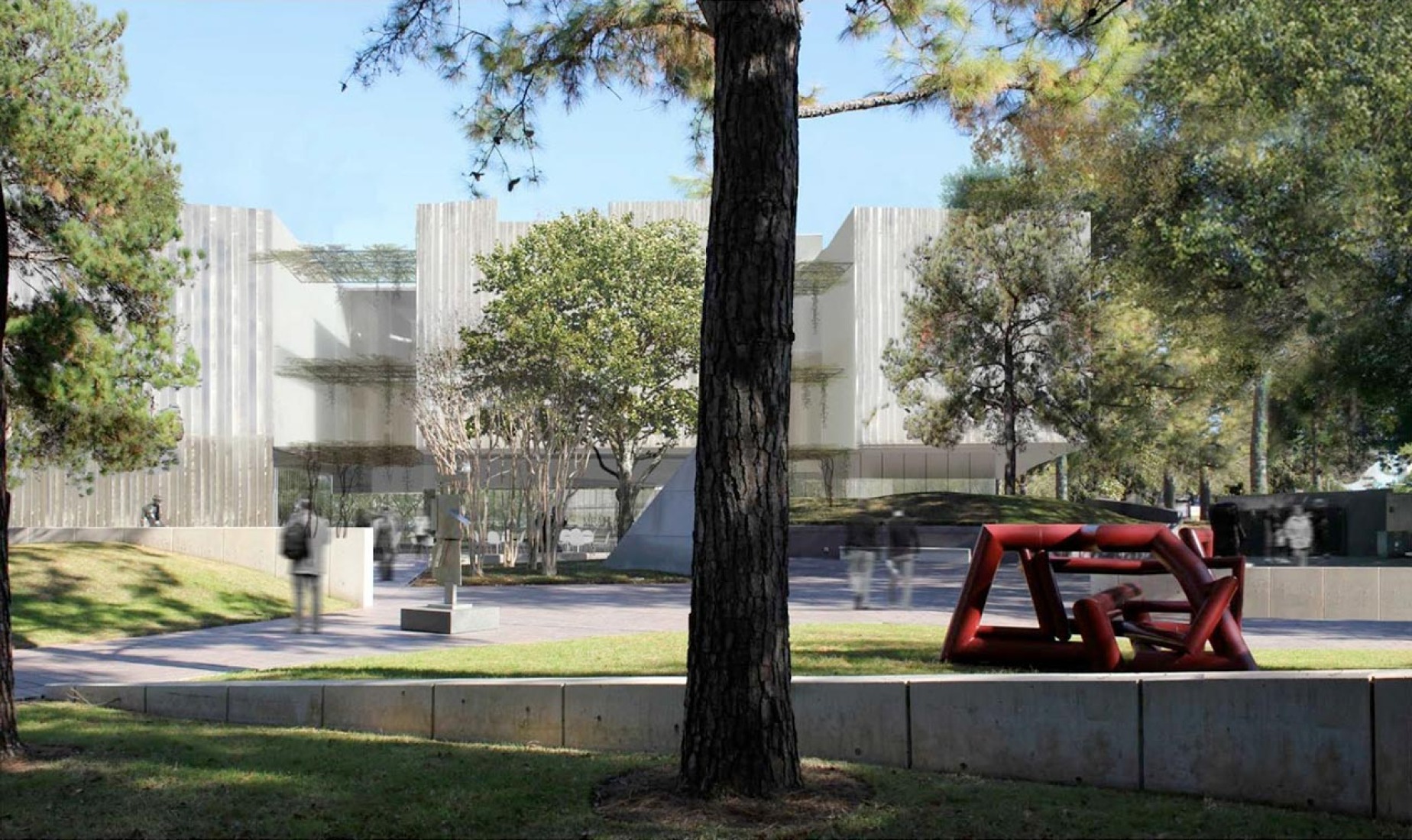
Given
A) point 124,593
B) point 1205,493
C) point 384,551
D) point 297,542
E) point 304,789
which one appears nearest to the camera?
point 304,789

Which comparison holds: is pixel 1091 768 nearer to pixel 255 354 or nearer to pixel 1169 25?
pixel 1169 25

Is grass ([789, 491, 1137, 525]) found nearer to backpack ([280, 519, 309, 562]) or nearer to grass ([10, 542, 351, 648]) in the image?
grass ([10, 542, 351, 648])

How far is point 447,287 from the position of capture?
50.2 metres

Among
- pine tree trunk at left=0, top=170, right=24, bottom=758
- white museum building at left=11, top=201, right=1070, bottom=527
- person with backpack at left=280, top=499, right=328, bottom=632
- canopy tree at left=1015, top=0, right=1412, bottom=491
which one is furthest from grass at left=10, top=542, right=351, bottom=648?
white museum building at left=11, top=201, right=1070, bottom=527

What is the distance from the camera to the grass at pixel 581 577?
2300cm

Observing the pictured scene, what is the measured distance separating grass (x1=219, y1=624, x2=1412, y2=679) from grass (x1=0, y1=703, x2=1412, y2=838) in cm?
232

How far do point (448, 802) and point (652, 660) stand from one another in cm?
477

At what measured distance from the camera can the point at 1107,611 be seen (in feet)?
27.8

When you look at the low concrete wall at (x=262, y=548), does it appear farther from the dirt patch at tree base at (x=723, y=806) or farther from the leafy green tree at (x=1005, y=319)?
the leafy green tree at (x=1005, y=319)

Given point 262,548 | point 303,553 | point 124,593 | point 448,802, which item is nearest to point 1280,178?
point 303,553

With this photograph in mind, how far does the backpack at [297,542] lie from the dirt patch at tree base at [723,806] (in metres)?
8.17

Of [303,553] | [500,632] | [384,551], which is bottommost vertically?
[384,551]

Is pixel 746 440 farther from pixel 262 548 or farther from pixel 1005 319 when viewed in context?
pixel 1005 319

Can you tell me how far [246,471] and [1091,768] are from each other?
45.5 meters
